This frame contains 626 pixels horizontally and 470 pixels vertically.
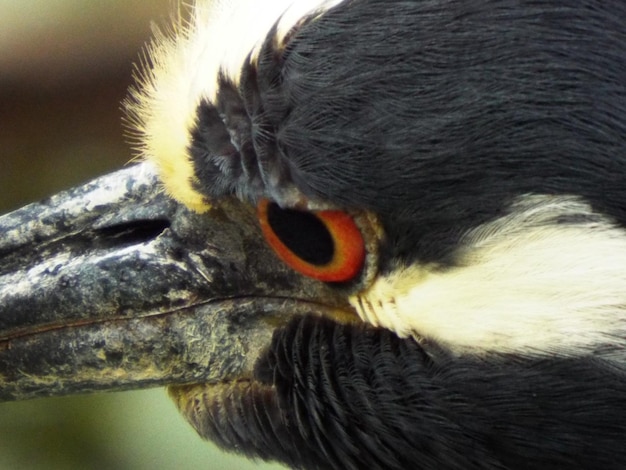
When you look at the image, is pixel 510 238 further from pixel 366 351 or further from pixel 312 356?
pixel 312 356

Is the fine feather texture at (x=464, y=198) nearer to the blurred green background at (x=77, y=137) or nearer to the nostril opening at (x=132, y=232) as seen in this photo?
the nostril opening at (x=132, y=232)

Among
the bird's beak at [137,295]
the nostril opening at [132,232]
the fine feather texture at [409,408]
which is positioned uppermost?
the nostril opening at [132,232]

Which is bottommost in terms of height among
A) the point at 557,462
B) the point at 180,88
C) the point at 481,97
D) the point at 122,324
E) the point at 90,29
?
the point at 557,462

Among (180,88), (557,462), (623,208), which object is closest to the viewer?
(623,208)

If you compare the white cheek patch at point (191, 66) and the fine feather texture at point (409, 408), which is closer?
the fine feather texture at point (409, 408)

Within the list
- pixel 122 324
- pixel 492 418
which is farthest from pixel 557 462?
pixel 122 324

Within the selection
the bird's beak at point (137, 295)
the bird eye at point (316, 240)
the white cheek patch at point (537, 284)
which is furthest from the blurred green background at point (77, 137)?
the white cheek patch at point (537, 284)
